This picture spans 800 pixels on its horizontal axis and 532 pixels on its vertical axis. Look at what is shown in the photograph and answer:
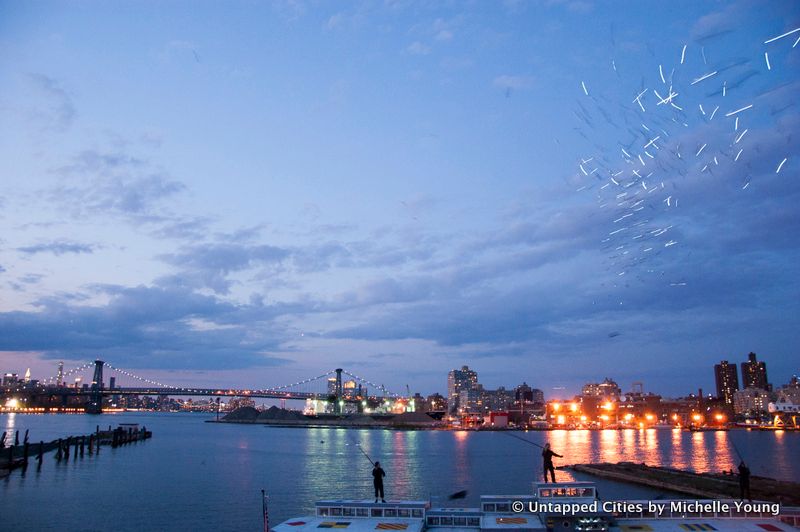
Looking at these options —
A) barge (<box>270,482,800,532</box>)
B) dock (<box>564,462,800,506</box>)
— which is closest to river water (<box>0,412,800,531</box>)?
dock (<box>564,462,800,506</box>)

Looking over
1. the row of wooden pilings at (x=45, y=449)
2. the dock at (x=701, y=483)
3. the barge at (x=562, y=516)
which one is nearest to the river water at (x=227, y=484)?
the row of wooden pilings at (x=45, y=449)

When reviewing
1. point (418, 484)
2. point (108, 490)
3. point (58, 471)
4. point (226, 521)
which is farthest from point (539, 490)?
point (58, 471)

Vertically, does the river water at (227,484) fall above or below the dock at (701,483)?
below

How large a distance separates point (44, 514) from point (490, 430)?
7009 inches

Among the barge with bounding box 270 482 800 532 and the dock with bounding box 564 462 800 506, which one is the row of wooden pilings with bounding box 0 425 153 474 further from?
the dock with bounding box 564 462 800 506

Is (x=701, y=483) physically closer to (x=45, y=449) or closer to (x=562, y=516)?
(x=562, y=516)

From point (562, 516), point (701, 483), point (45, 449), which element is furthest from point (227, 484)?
point (562, 516)

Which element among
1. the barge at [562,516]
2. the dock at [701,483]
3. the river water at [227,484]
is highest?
the barge at [562,516]

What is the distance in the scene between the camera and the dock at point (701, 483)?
31.2 meters

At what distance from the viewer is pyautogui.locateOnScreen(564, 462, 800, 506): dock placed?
3117 cm

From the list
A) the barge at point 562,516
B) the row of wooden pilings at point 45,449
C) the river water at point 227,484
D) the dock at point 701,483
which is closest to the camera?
the barge at point 562,516

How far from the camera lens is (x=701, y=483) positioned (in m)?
37.9

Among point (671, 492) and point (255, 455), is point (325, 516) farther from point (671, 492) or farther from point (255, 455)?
point (255, 455)

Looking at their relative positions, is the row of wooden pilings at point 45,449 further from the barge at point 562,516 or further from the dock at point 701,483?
the dock at point 701,483
